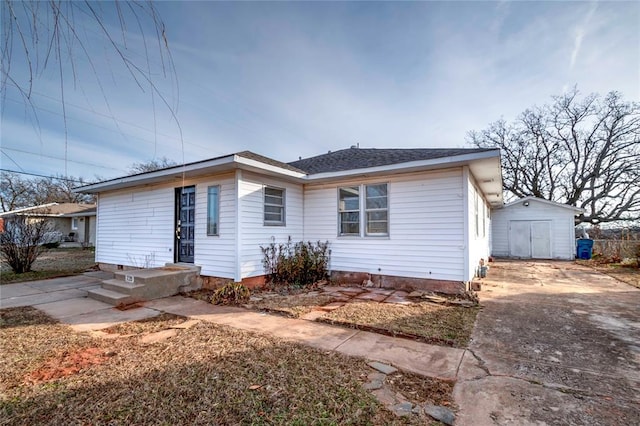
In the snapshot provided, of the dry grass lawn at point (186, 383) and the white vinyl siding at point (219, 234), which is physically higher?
the white vinyl siding at point (219, 234)

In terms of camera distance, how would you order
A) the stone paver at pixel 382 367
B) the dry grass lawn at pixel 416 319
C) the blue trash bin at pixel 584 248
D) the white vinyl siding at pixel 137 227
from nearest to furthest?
the stone paver at pixel 382 367 < the dry grass lawn at pixel 416 319 < the white vinyl siding at pixel 137 227 < the blue trash bin at pixel 584 248

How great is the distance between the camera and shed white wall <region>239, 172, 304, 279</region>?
20.9 ft

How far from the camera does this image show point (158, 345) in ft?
11.3

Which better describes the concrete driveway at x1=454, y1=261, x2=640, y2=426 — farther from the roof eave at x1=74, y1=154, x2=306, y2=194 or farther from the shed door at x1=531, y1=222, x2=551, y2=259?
the shed door at x1=531, y1=222, x2=551, y2=259

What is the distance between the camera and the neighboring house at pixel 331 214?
6145 mm

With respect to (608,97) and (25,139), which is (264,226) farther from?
(608,97)

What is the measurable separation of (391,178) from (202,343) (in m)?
5.21

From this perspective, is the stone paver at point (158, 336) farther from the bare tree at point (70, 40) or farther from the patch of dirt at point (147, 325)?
the bare tree at point (70, 40)

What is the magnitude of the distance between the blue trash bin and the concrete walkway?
50.2 ft

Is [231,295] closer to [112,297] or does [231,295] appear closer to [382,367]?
[112,297]

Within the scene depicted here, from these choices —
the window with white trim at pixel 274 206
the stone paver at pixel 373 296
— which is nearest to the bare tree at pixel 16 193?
the window with white trim at pixel 274 206

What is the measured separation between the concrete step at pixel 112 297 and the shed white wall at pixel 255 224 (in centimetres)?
208

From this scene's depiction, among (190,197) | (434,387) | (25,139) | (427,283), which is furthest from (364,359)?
(190,197)

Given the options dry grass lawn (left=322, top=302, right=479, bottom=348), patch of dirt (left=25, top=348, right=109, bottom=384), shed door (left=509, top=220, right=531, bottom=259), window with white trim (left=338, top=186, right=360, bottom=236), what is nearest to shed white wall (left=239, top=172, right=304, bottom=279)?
window with white trim (left=338, top=186, right=360, bottom=236)
